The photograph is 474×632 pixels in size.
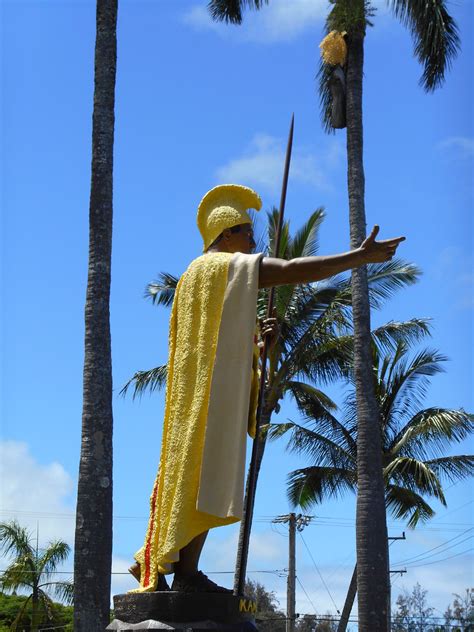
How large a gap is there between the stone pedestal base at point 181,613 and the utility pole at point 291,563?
2180cm

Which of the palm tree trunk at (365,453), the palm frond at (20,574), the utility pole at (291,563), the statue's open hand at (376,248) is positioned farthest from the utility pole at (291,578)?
the statue's open hand at (376,248)

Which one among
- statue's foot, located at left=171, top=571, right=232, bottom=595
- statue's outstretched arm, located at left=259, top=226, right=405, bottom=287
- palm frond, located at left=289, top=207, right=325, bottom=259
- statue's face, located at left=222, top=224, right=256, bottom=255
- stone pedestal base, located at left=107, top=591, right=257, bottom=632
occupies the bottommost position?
stone pedestal base, located at left=107, top=591, right=257, bottom=632

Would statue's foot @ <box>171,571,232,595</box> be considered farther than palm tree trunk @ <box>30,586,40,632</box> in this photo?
No

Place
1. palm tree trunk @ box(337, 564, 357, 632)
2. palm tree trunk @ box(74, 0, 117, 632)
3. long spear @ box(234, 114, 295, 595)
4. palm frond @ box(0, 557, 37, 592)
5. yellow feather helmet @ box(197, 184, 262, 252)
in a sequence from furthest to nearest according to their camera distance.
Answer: palm frond @ box(0, 557, 37, 592)
palm tree trunk @ box(337, 564, 357, 632)
palm tree trunk @ box(74, 0, 117, 632)
yellow feather helmet @ box(197, 184, 262, 252)
long spear @ box(234, 114, 295, 595)

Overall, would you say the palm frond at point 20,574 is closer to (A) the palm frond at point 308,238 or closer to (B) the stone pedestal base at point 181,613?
(A) the palm frond at point 308,238

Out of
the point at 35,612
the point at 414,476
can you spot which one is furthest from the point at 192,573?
the point at 35,612

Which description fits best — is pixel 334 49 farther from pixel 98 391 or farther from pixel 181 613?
pixel 181 613

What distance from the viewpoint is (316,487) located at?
2548 cm

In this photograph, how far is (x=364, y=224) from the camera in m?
17.0

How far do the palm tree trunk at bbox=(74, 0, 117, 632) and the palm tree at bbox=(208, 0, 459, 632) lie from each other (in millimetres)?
4731

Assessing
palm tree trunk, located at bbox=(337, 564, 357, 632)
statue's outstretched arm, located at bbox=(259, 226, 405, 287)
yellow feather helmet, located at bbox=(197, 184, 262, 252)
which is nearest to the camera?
statue's outstretched arm, located at bbox=(259, 226, 405, 287)

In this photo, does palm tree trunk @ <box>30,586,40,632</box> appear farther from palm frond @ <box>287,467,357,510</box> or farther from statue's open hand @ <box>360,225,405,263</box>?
statue's open hand @ <box>360,225,405,263</box>

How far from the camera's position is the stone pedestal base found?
4.96 meters

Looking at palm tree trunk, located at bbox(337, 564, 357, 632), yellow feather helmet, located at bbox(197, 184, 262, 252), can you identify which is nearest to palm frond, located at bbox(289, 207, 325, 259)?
palm tree trunk, located at bbox(337, 564, 357, 632)
